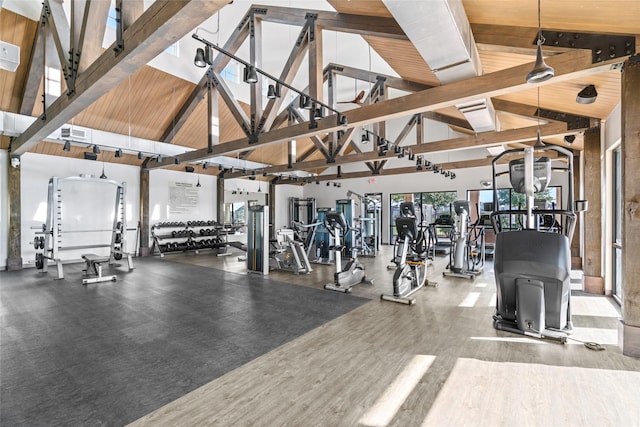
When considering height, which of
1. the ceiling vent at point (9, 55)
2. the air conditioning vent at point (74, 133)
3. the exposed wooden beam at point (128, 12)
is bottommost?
the air conditioning vent at point (74, 133)

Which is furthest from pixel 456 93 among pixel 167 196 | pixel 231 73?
pixel 167 196

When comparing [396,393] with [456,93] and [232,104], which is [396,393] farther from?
[232,104]

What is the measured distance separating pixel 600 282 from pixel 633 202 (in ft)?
10.7

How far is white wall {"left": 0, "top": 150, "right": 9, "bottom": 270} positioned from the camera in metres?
7.70

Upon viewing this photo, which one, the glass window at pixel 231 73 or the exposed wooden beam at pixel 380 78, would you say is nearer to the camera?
the exposed wooden beam at pixel 380 78

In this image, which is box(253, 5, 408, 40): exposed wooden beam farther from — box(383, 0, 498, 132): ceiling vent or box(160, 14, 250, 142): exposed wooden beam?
box(383, 0, 498, 132): ceiling vent

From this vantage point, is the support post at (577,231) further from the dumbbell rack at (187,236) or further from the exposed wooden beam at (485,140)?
the dumbbell rack at (187,236)

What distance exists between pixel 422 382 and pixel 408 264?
299 cm

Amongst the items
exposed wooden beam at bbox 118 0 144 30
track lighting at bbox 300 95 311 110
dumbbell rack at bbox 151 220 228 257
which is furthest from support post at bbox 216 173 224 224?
exposed wooden beam at bbox 118 0 144 30

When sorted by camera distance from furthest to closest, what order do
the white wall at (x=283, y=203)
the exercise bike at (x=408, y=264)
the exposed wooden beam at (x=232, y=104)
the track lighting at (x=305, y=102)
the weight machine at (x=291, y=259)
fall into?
the white wall at (x=283, y=203)
the weight machine at (x=291, y=259)
the exposed wooden beam at (x=232, y=104)
the exercise bike at (x=408, y=264)
the track lighting at (x=305, y=102)

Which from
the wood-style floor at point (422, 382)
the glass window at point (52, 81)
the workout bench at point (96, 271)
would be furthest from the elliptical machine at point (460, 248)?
the glass window at point (52, 81)

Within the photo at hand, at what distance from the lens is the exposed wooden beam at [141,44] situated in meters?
2.41

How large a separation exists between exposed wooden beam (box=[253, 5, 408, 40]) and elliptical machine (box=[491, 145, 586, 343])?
2.59 metres

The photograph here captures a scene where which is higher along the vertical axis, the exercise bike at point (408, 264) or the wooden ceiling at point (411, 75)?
the wooden ceiling at point (411, 75)
